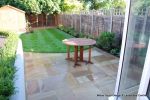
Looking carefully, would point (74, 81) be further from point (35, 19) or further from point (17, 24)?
point (35, 19)

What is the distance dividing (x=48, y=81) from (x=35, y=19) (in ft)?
55.1

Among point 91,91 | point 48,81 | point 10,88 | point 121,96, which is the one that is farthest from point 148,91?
point 48,81

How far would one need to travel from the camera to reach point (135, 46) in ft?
7.75

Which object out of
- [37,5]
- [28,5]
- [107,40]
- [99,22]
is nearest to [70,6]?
[37,5]

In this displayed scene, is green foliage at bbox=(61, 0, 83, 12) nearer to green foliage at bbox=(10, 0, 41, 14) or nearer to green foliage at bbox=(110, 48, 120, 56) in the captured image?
green foliage at bbox=(10, 0, 41, 14)

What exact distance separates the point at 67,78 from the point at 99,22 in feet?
16.7

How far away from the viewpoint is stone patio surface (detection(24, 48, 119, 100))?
3994 millimetres

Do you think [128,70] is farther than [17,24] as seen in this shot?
No

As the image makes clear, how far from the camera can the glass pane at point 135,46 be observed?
2.09 meters

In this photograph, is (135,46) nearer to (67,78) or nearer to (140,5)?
(140,5)

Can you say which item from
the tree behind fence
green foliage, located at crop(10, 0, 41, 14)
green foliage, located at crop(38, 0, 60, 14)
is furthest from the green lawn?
green foliage, located at crop(38, 0, 60, 14)

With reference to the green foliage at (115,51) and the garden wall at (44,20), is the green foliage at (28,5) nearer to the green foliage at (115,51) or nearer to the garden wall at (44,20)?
the garden wall at (44,20)

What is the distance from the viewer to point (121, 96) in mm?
2809

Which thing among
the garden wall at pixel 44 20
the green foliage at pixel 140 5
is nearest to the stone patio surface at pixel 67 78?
the green foliage at pixel 140 5
